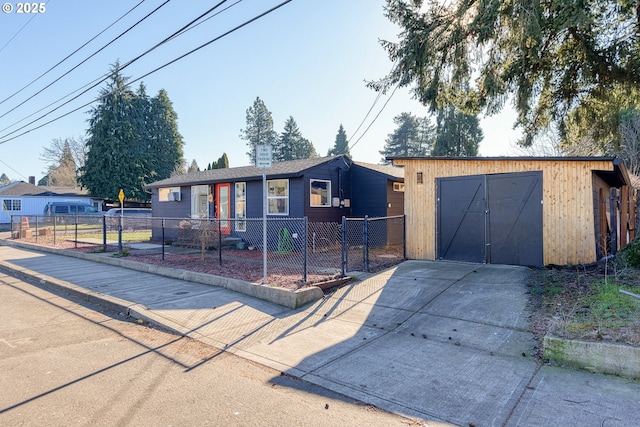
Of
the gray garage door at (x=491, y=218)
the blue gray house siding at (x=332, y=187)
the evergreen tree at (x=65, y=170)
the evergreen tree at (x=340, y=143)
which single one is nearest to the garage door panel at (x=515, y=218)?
the gray garage door at (x=491, y=218)

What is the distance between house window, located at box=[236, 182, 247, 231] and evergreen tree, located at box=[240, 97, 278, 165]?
41.4 m

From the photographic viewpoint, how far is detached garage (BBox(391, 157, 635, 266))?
307 inches

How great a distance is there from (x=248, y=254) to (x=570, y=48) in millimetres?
10558

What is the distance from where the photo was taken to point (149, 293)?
275 inches

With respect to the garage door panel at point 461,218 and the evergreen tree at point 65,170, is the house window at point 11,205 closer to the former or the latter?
the evergreen tree at point 65,170

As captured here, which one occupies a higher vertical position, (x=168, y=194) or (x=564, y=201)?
(x=168, y=194)

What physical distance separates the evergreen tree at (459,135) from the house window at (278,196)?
20.3 meters

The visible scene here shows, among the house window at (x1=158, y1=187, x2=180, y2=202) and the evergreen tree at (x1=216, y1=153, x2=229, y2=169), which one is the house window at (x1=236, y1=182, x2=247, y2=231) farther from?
the evergreen tree at (x1=216, y1=153, x2=229, y2=169)

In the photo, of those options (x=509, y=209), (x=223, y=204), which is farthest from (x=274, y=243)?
(x=509, y=209)

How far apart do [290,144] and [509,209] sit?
155 ft

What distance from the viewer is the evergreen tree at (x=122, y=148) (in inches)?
1375

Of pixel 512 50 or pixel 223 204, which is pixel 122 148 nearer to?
pixel 223 204

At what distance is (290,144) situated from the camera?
54.0 metres

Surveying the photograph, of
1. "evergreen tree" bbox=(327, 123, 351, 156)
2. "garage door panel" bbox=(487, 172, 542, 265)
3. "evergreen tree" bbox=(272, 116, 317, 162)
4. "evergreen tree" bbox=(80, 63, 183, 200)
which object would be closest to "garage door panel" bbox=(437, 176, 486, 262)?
"garage door panel" bbox=(487, 172, 542, 265)
